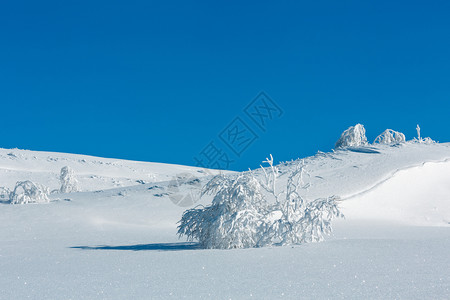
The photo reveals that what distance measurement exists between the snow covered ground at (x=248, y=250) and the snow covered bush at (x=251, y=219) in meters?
0.66

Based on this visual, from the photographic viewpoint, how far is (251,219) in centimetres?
1081

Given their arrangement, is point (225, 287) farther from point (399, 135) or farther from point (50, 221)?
point (399, 135)

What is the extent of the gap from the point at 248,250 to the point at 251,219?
4.17 ft

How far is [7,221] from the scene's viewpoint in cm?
1769

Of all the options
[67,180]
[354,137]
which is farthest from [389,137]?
[67,180]

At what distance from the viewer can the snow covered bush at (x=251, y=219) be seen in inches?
419

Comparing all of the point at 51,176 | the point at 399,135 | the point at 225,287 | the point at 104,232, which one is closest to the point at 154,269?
the point at 225,287

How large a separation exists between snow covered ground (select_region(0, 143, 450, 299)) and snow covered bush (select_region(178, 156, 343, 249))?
26.0 inches

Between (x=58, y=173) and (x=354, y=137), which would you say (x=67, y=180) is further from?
(x=354, y=137)

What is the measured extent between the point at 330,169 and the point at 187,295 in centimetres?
2016

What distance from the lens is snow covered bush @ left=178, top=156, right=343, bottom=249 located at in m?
10.6

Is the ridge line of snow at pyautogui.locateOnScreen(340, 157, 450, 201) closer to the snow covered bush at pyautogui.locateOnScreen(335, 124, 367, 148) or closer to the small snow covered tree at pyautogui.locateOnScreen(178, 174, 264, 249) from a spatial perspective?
the snow covered bush at pyautogui.locateOnScreen(335, 124, 367, 148)

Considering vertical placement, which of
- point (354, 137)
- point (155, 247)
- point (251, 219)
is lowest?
point (155, 247)

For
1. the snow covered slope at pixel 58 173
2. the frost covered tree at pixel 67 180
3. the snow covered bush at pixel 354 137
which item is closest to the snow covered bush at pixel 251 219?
the snow covered bush at pixel 354 137
